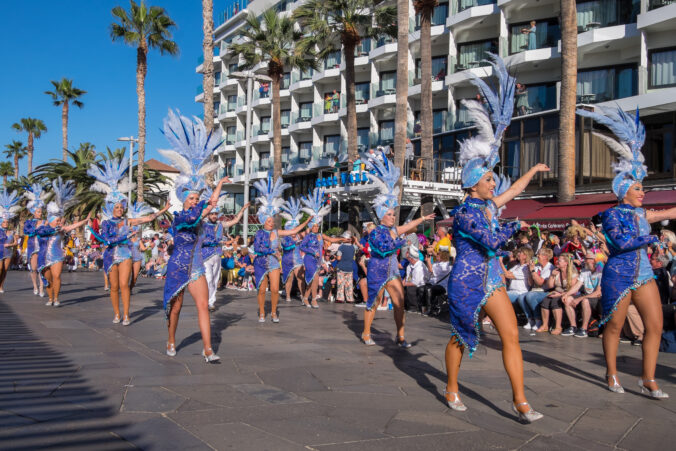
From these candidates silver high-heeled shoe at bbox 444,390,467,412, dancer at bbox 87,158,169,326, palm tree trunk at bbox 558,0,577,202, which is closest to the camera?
A: silver high-heeled shoe at bbox 444,390,467,412

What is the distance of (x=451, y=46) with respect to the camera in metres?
31.4

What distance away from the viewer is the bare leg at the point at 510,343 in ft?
15.4

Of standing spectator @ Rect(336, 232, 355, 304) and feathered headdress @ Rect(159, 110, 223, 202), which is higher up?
feathered headdress @ Rect(159, 110, 223, 202)

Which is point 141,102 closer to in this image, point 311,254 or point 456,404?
point 311,254

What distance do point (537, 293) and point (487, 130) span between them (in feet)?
19.6

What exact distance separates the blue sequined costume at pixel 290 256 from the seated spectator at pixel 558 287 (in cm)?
573

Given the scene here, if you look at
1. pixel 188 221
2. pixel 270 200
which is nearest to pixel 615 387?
pixel 188 221

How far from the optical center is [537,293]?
34.5 feet

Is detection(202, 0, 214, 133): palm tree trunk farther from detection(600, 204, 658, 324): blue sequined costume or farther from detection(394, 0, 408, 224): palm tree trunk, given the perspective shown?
detection(600, 204, 658, 324): blue sequined costume

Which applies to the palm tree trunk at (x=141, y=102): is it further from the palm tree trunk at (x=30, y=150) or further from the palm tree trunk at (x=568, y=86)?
the palm tree trunk at (x=30, y=150)

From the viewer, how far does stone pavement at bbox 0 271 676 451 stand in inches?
165

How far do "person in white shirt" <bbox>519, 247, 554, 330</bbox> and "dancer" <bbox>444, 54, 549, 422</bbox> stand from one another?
574 centimetres

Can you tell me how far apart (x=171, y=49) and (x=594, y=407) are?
1248 inches

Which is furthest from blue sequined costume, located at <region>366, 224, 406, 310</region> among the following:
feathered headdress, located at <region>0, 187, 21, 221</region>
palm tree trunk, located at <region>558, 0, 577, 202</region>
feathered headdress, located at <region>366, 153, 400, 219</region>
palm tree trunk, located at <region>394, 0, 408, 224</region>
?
palm tree trunk, located at <region>394, 0, 408, 224</region>
